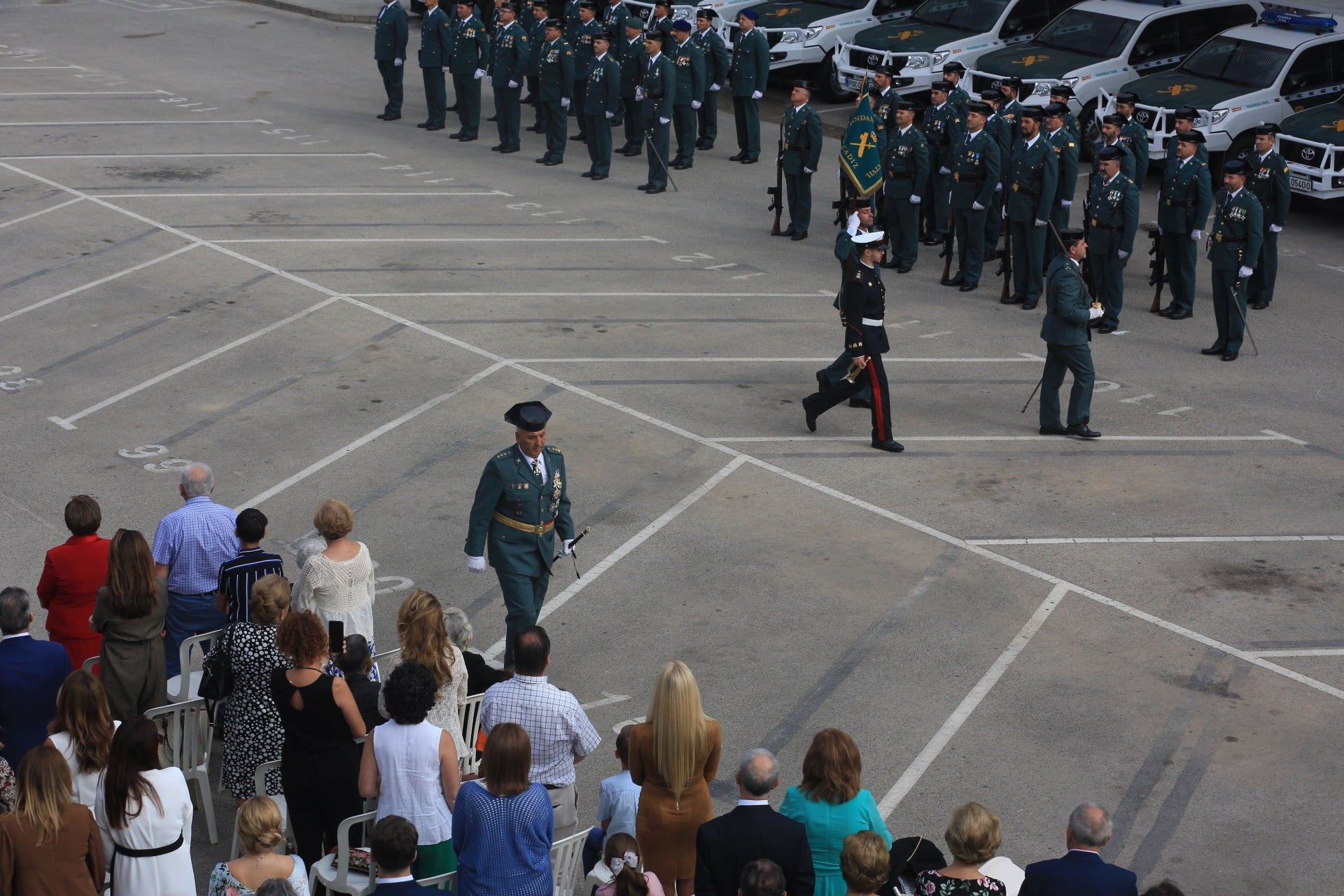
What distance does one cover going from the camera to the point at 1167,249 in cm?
1658

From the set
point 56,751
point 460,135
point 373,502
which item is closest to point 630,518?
point 373,502

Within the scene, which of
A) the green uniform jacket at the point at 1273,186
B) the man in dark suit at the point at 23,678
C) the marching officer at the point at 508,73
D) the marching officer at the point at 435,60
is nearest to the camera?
the man in dark suit at the point at 23,678

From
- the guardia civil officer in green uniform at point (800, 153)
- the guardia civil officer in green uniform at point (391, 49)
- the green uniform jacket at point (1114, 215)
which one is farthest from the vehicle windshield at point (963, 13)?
the green uniform jacket at point (1114, 215)

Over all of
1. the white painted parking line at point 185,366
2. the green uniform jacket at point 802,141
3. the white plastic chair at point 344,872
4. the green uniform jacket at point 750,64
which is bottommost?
the white painted parking line at point 185,366

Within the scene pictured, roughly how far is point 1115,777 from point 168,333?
1041 centimetres

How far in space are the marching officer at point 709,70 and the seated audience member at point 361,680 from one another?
1597 centimetres

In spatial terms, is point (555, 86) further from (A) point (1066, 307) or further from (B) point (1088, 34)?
(A) point (1066, 307)

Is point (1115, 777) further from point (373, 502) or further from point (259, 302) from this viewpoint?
point (259, 302)

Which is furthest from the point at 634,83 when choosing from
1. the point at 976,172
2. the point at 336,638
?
the point at 336,638

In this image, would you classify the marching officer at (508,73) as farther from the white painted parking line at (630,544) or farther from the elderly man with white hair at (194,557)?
the elderly man with white hair at (194,557)

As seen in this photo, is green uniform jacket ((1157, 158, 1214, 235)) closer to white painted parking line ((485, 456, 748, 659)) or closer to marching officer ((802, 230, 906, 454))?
marching officer ((802, 230, 906, 454))

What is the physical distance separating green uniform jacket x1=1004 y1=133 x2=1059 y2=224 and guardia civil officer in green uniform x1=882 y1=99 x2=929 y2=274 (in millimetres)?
1220

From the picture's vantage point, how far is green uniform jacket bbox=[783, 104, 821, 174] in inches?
729

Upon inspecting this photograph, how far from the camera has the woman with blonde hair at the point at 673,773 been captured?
6227 mm
